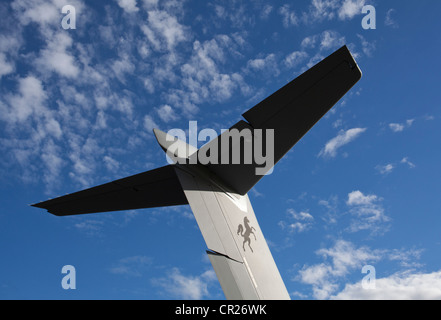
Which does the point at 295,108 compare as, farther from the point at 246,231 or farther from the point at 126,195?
the point at 126,195

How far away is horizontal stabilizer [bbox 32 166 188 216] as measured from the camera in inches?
220

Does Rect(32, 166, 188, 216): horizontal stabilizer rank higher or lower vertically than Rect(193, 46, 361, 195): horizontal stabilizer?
higher

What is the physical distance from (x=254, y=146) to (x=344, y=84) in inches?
61.4

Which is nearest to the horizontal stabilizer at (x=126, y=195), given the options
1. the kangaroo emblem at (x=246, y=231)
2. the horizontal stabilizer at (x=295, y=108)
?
the horizontal stabilizer at (x=295, y=108)

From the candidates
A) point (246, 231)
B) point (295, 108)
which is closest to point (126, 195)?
point (246, 231)

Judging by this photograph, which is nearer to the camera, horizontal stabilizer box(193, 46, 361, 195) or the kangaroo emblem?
horizontal stabilizer box(193, 46, 361, 195)

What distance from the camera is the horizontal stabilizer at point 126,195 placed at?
5.59 m

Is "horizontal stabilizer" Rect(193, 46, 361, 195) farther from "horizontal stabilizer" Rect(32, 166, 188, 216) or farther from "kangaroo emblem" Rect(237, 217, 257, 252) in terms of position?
"kangaroo emblem" Rect(237, 217, 257, 252)

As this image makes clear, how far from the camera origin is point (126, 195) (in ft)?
19.3

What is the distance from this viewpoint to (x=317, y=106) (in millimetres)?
4512

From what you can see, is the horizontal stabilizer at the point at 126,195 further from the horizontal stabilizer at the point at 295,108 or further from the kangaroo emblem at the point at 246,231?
the kangaroo emblem at the point at 246,231

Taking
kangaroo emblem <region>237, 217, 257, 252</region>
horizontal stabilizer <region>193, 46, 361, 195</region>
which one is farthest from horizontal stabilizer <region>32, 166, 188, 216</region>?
kangaroo emblem <region>237, 217, 257, 252</region>
